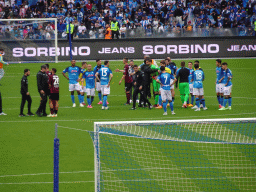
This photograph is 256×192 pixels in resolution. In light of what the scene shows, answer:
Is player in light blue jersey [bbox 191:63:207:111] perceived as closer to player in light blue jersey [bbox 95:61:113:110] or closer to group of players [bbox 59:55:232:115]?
group of players [bbox 59:55:232:115]

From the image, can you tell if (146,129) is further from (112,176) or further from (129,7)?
(129,7)

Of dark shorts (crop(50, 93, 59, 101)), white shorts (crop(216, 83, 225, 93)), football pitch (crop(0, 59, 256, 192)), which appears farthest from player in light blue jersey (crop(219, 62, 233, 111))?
dark shorts (crop(50, 93, 59, 101))

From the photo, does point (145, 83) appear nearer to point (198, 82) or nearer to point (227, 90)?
point (198, 82)

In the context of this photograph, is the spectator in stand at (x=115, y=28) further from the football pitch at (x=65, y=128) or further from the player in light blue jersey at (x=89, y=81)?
the player in light blue jersey at (x=89, y=81)

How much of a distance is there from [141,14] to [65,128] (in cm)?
2295

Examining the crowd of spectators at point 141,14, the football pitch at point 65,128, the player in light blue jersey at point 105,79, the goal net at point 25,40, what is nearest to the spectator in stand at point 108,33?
the crowd of spectators at point 141,14

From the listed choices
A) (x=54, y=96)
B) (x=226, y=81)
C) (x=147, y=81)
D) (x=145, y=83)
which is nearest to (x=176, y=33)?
(x=147, y=81)

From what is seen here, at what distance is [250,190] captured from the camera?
34.1ft

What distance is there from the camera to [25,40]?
27188mm

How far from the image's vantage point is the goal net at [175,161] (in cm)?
1062

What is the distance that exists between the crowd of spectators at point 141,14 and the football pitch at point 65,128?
16.9ft

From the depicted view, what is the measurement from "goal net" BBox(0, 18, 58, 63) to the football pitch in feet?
6.09

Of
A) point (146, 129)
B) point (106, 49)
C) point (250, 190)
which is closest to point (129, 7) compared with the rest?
point (106, 49)

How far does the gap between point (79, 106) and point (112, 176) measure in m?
10.8
